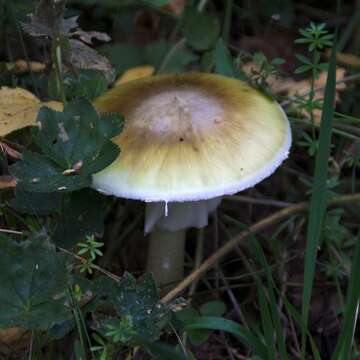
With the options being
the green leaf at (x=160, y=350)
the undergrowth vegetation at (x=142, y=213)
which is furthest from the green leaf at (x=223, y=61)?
the green leaf at (x=160, y=350)

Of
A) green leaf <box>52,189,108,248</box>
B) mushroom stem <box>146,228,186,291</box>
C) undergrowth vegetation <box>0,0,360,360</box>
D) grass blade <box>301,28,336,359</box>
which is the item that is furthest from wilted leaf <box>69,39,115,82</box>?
grass blade <box>301,28,336,359</box>

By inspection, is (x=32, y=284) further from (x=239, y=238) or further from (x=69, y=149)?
(x=239, y=238)

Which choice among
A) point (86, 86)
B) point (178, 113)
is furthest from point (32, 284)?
point (86, 86)

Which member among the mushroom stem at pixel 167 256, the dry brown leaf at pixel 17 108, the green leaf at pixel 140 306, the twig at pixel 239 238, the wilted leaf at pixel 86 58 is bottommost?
the mushroom stem at pixel 167 256

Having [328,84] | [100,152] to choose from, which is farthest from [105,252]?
[328,84]

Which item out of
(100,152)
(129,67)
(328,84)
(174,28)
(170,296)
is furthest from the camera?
(174,28)

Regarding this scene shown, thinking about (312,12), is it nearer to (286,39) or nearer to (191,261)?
(286,39)

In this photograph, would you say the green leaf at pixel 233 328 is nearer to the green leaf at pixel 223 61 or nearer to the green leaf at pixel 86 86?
the green leaf at pixel 86 86
